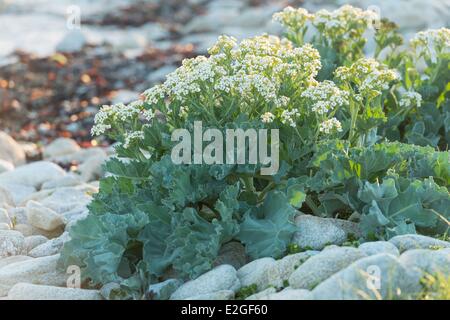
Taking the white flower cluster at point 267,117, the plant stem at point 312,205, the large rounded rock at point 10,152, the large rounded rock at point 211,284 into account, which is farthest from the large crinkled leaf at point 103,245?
the large rounded rock at point 10,152

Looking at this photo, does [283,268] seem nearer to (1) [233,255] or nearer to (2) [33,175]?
(1) [233,255]

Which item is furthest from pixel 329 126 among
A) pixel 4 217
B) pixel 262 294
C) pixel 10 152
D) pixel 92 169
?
pixel 10 152

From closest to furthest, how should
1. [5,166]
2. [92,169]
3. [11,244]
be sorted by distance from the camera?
[11,244] → [92,169] → [5,166]

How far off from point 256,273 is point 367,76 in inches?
47.5

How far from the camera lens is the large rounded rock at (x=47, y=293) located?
3.94 meters

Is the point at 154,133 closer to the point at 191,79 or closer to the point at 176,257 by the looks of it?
the point at 191,79

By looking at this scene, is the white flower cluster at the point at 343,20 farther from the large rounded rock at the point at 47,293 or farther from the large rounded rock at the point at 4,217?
the large rounded rock at the point at 47,293

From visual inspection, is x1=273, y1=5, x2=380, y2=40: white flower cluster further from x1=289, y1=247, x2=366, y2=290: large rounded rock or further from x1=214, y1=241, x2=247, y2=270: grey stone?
x1=289, y1=247, x2=366, y2=290: large rounded rock

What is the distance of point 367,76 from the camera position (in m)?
4.45

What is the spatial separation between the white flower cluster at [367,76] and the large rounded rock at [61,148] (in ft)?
12.5

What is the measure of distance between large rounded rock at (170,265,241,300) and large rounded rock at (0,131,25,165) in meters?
3.97

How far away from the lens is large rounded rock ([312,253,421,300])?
3.40 meters
